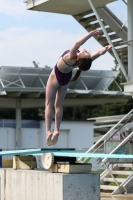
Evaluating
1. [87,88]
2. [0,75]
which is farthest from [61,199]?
[87,88]

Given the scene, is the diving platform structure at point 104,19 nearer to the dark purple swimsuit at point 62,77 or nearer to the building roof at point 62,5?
the building roof at point 62,5

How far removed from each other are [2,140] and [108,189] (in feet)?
72.1

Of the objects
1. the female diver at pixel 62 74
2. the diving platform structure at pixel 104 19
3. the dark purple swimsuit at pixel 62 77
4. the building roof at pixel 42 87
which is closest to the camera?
the female diver at pixel 62 74

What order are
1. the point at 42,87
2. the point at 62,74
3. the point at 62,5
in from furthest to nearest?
the point at 42,87 < the point at 62,5 < the point at 62,74

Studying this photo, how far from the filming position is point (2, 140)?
3897 centimetres

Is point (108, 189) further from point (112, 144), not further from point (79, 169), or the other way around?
point (79, 169)

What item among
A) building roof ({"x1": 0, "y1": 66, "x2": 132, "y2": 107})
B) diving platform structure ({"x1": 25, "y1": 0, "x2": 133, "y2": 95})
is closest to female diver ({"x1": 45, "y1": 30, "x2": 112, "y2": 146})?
diving platform structure ({"x1": 25, "y1": 0, "x2": 133, "y2": 95})

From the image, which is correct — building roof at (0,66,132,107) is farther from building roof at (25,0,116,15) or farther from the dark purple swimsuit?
the dark purple swimsuit

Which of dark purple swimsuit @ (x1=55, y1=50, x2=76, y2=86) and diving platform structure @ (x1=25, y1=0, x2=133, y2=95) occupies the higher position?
diving platform structure @ (x1=25, y1=0, x2=133, y2=95)

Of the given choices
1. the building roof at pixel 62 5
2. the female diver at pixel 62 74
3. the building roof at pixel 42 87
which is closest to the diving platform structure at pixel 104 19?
the building roof at pixel 62 5

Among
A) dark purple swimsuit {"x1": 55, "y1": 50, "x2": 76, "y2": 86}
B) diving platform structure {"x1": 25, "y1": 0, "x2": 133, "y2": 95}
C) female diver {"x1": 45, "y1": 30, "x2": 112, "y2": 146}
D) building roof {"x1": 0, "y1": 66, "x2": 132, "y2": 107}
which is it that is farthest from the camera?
building roof {"x1": 0, "y1": 66, "x2": 132, "y2": 107}

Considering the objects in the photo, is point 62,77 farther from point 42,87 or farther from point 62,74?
point 42,87

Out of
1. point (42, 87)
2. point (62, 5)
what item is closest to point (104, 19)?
point (62, 5)

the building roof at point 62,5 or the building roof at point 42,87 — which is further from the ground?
the building roof at point 42,87
